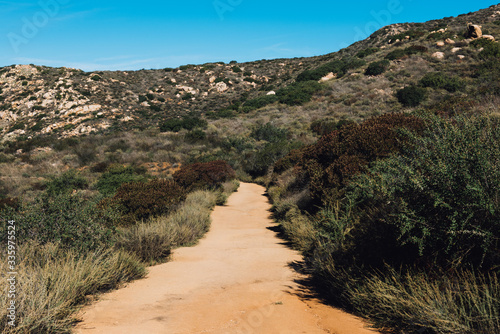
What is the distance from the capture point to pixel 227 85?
57531mm

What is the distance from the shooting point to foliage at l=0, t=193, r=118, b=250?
16.9 feet

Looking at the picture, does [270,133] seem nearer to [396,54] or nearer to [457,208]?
[396,54]

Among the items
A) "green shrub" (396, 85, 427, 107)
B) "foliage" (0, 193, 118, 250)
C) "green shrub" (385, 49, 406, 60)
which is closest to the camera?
"foliage" (0, 193, 118, 250)

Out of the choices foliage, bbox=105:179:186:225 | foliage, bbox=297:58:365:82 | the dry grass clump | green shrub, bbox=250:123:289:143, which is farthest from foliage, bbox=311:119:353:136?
foliage, bbox=297:58:365:82

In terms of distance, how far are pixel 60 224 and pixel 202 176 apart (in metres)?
10.4

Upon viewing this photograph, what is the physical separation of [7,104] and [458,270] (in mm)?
58855

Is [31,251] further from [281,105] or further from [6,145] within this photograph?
[281,105]

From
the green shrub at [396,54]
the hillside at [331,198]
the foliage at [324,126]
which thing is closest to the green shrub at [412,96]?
the hillside at [331,198]

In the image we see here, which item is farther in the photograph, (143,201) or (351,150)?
(143,201)

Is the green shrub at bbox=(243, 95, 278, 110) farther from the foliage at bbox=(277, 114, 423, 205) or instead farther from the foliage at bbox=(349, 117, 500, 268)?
the foliage at bbox=(349, 117, 500, 268)

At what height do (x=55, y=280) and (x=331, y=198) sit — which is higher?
(x=55, y=280)

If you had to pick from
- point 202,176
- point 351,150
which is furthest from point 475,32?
point 351,150

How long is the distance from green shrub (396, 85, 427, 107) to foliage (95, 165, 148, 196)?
23719 mm

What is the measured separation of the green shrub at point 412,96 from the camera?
27938 millimetres
